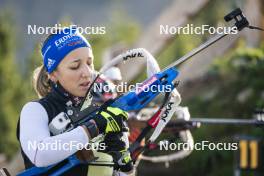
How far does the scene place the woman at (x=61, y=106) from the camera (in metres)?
4.55

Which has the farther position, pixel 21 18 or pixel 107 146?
pixel 21 18

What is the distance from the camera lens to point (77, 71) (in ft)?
15.8

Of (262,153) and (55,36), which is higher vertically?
(55,36)

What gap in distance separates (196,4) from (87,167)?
7.80 metres

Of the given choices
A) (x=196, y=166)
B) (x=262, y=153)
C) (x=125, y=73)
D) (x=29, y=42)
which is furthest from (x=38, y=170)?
(x=29, y=42)

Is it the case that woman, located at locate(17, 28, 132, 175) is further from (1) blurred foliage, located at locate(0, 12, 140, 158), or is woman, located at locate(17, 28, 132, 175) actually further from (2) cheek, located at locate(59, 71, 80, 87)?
(1) blurred foliage, located at locate(0, 12, 140, 158)

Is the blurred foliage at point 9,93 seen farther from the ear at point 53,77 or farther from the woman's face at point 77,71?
the woman's face at point 77,71

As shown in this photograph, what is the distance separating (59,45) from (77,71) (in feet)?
0.77

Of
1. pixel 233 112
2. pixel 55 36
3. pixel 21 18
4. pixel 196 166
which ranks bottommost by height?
pixel 196 166

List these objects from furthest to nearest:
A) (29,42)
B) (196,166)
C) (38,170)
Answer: (29,42)
(196,166)
(38,170)

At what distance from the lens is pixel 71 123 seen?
15.6 feet

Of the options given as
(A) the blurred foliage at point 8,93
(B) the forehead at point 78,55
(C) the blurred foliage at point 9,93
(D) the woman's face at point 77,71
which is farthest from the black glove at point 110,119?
(A) the blurred foliage at point 8,93

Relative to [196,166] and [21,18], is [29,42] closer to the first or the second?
[21,18]

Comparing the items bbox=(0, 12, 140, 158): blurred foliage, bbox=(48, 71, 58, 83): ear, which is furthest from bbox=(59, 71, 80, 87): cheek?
bbox=(0, 12, 140, 158): blurred foliage
